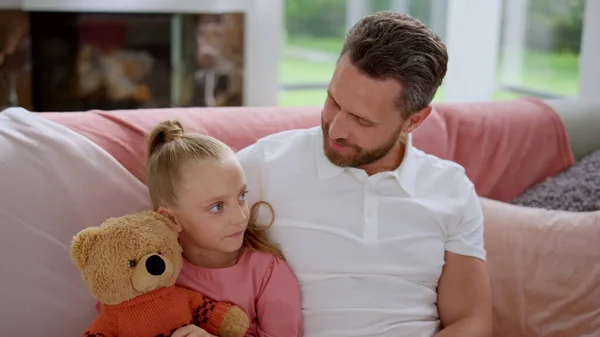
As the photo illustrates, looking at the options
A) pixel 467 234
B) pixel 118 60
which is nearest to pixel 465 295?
pixel 467 234

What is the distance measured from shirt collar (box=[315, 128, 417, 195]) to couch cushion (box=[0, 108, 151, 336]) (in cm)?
39

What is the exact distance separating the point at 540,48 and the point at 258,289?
9.67 feet

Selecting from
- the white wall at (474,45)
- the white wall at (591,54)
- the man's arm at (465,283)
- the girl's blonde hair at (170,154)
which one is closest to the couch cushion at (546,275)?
the man's arm at (465,283)

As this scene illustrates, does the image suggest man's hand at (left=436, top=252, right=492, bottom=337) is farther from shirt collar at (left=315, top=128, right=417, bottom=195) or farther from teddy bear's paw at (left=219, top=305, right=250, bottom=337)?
teddy bear's paw at (left=219, top=305, right=250, bottom=337)

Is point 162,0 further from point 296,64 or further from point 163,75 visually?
point 296,64

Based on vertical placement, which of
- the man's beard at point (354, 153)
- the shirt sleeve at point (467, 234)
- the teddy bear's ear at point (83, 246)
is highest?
the man's beard at point (354, 153)

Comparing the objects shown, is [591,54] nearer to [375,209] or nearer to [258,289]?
[375,209]

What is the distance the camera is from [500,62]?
4.29 m

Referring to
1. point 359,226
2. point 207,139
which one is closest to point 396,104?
point 359,226

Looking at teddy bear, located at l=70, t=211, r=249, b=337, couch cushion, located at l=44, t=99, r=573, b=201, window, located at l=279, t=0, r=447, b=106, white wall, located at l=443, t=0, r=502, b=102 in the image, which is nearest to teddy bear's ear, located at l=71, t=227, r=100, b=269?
teddy bear, located at l=70, t=211, r=249, b=337

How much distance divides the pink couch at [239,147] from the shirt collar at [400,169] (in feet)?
0.88

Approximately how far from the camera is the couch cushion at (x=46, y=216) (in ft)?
5.07

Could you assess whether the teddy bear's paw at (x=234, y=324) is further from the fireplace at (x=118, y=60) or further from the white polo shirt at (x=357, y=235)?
the fireplace at (x=118, y=60)

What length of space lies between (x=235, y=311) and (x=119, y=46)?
7.63 feet
